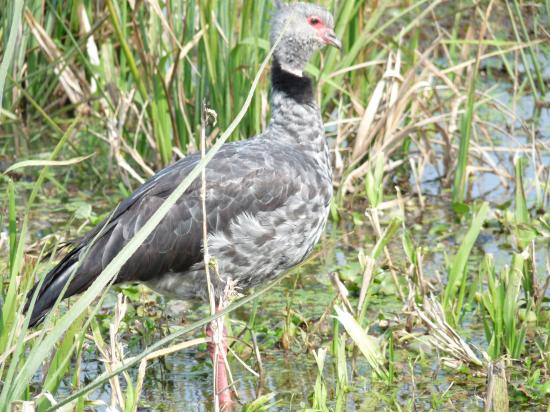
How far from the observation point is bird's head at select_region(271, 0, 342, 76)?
194 inches

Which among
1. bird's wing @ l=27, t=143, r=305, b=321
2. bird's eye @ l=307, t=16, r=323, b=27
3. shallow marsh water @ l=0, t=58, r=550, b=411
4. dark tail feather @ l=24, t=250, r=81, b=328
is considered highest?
bird's eye @ l=307, t=16, r=323, b=27

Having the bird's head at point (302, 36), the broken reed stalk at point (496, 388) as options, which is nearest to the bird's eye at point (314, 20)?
the bird's head at point (302, 36)

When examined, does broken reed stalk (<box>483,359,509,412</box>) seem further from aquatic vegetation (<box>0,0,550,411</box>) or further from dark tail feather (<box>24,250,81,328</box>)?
dark tail feather (<box>24,250,81,328</box>)

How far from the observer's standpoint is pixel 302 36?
496cm

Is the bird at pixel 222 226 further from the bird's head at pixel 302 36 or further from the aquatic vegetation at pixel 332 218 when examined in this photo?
the bird's head at pixel 302 36

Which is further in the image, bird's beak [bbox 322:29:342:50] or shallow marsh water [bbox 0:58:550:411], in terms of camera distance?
bird's beak [bbox 322:29:342:50]

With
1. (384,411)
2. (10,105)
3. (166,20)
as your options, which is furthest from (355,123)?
(384,411)

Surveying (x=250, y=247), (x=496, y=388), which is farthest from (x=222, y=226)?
(x=496, y=388)

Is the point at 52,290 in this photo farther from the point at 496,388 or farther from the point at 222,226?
the point at 496,388

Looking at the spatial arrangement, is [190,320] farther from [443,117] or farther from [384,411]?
[443,117]

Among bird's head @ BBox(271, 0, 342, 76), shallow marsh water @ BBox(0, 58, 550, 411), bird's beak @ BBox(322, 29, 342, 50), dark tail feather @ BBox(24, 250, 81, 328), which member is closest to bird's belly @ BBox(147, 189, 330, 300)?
shallow marsh water @ BBox(0, 58, 550, 411)

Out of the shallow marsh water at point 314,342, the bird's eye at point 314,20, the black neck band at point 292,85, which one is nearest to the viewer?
the shallow marsh water at point 314,342

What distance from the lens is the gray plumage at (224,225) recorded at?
4289 millimetres

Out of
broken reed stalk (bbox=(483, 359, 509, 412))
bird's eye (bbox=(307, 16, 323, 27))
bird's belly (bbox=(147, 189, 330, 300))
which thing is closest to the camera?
broken reed stalk (bbox=(483, 359, 509, 412))
